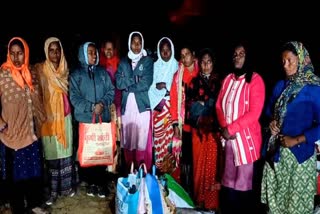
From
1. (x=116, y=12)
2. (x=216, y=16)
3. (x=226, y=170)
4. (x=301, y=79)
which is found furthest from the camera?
(x=116, y=12)

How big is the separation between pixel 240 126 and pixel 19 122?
2523 millimetres

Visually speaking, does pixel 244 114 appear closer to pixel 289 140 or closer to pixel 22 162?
pixel 289 140

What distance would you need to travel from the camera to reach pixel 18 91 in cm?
414

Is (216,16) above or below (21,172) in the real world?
above

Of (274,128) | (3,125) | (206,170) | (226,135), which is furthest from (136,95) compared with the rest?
(274,128)

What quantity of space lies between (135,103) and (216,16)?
6.70 metres

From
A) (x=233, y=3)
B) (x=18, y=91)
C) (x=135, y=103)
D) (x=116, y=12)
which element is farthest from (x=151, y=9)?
(x=18, y=91)

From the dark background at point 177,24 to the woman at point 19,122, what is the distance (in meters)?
3.16

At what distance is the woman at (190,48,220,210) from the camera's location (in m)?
4.48

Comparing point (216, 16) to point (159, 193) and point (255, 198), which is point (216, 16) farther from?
point (159, 193)

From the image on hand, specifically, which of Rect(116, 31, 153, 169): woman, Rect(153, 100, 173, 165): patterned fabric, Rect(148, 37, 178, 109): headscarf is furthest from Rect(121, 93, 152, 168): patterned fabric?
Rect(148, 37, 178, 109): headscarf

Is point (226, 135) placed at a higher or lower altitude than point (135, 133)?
higher

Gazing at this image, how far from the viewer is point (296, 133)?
11.6ft

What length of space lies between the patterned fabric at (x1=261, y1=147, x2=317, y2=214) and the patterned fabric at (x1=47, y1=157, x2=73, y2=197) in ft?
8.58
